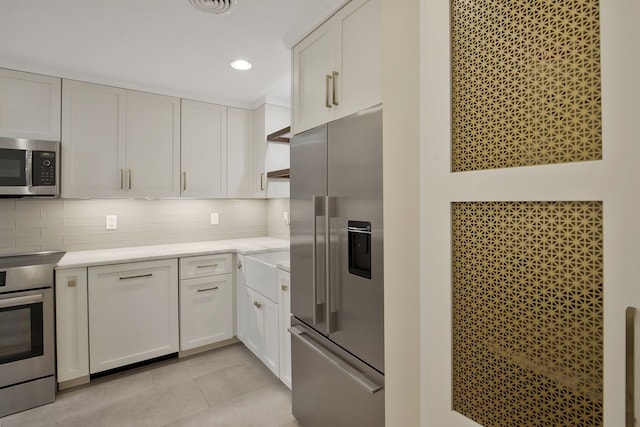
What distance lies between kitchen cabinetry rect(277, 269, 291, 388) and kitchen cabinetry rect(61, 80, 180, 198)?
150cm

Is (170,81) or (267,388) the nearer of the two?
(267,388)

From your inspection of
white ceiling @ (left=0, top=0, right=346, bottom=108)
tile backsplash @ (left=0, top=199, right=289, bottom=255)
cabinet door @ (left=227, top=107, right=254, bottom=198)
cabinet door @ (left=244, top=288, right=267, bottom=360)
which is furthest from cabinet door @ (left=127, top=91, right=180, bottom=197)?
cabinet door @ (left=244, top=288, right=267, bottom=360)

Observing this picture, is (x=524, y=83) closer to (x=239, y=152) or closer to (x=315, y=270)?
(x=315, y=270)

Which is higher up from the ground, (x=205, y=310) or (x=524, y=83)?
(x=524, y=83)

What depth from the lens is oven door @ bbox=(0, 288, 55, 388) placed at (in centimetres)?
206

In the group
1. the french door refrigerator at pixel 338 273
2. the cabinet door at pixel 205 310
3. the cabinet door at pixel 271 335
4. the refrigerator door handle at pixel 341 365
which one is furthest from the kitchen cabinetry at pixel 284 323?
the cabinet door at pixel 205 310

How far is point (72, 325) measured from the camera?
2.29 m

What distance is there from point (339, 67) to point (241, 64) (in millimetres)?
1128

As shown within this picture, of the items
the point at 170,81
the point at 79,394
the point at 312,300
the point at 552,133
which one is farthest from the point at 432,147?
the point at 79,394

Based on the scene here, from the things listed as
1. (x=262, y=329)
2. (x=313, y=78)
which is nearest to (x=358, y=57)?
(x=313, y=78)

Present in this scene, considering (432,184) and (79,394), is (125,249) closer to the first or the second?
(79,394)

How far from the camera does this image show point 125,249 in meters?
2.89

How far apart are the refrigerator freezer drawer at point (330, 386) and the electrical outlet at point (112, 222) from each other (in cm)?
207

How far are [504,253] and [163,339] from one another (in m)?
2.72
